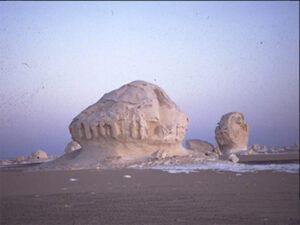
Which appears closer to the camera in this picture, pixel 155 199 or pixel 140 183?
pixel 155 199

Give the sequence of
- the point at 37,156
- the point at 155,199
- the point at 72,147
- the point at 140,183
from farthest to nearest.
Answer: the point at 72,147 → the point at 37,156 → the point at 140,183 → the point at 155,199

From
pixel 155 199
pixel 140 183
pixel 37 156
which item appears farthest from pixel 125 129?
pixel 37 156

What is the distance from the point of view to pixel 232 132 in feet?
66.3

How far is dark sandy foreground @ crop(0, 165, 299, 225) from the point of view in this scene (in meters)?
3.43

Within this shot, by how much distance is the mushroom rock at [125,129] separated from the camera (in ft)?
35.8

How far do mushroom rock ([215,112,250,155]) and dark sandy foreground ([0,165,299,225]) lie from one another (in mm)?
13318

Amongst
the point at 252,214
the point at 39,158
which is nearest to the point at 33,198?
the point at 252,214

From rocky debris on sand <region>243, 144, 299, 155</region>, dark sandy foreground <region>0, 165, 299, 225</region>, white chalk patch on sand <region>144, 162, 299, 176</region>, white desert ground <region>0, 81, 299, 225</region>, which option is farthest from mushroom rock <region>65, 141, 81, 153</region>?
dark sandy foreground <region>0, 165, 299, 225</region>

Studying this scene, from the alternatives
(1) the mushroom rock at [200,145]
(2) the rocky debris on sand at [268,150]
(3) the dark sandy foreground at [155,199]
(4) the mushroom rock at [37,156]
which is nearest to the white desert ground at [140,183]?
(3) the dark sandy foreground at [155,199]

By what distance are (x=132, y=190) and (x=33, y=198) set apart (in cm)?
156

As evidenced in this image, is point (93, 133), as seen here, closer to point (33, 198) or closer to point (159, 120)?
point (159, 120)

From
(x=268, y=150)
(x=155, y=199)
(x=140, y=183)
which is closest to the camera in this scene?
(x=155, y=199)

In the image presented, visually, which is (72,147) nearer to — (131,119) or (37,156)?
(37,156)

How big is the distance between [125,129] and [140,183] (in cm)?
476
